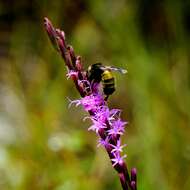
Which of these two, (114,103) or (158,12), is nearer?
(114,103)

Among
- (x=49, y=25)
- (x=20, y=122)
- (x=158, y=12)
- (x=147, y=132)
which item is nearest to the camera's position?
(x=49, y=25)

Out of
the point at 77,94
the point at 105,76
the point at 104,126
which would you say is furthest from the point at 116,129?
the point at 77,94

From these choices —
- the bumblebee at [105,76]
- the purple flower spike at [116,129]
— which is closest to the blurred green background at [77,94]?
the bumblebee at [105,76]

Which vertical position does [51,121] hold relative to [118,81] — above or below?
below

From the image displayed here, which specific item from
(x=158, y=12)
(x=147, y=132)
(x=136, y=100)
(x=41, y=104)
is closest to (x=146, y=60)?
(x=136, y=100)

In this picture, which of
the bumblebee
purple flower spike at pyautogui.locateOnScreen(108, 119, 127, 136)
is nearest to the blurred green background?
the bumblebee

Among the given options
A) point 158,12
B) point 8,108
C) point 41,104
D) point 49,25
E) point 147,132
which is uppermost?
point 158,12

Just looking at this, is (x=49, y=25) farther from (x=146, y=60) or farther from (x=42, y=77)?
(x=42, y=77)
